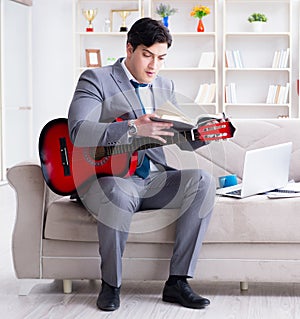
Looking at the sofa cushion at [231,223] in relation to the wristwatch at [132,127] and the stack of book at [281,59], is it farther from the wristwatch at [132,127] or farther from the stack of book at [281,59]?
the stack of book at [281,59]

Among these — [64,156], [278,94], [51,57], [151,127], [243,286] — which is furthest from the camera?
[51,57]

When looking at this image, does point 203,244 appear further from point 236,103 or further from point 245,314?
point 236,103

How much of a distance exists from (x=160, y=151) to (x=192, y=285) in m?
0.57

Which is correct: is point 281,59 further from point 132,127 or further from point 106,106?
point 132,127

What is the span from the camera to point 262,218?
273 cm

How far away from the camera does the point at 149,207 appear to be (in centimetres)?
278

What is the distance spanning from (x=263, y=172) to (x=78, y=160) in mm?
728

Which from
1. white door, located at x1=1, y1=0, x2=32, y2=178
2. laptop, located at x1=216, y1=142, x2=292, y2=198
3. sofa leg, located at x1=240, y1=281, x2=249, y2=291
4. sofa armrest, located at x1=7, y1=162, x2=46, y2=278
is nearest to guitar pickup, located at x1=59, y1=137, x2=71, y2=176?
sofa armrest, located at x1=7, y1=162, x2=46, y2=278

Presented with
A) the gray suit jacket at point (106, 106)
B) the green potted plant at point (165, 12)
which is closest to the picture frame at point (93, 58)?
the green potted plant at point (165, 12)

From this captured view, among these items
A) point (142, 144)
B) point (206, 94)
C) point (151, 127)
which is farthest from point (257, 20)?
point (151, 127)

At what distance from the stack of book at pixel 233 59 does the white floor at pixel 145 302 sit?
4.76m

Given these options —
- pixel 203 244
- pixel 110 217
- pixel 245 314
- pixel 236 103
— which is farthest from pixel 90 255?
pixel 236 103

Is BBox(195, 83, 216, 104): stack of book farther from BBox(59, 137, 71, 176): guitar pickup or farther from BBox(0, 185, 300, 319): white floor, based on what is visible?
BBox(59, 137, 71, 176): guitar pickup

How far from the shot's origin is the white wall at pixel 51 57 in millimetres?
7812
